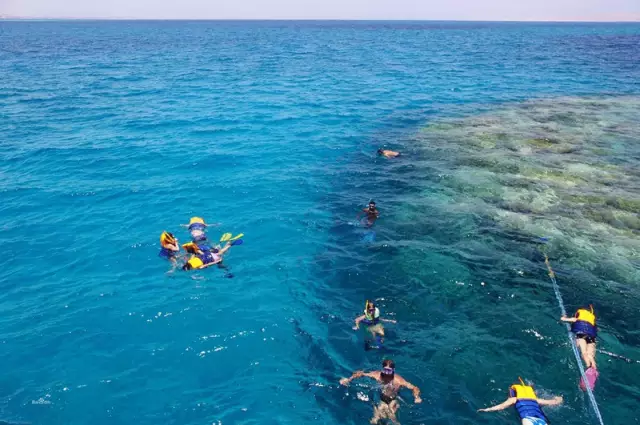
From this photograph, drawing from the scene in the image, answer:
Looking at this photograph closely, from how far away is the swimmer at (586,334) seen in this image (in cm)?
1351

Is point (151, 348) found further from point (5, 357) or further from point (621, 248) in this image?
point (621, 248)

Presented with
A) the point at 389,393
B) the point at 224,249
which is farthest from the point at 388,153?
the point at 389,393

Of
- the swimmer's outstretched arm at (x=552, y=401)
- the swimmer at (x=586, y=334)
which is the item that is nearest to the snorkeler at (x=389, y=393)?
the swimmer's outstretched arm at (x=552, y=401)

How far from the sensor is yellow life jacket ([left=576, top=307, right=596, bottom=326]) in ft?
46.5

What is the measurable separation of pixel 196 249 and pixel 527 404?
13.9 m

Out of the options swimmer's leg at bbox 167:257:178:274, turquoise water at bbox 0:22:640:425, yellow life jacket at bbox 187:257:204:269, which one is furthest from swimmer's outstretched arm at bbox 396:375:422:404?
swimmer's leg at bbox 167:257:178:274

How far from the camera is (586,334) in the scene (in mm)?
13859

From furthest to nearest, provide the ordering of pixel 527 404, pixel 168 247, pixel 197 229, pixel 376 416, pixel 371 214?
pixel 371 214 → pixel 197 229 → pixel 168 247 → pixel 376 416 → pixel 527 404

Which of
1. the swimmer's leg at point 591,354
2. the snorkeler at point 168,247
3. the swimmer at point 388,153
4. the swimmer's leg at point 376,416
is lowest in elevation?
the swimmer's leg at point 376,416

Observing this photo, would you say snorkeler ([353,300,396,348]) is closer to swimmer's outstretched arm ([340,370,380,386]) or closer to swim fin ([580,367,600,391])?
swimmer's outstretched arm ([340,370,380,386])

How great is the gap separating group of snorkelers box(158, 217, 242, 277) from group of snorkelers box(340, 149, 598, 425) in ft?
24.0

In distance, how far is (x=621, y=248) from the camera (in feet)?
63.2

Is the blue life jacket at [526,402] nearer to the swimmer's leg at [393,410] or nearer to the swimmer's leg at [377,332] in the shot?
the swimmer's leg at [393,410]

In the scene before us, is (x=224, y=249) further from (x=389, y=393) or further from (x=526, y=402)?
(x=526, y=402)
